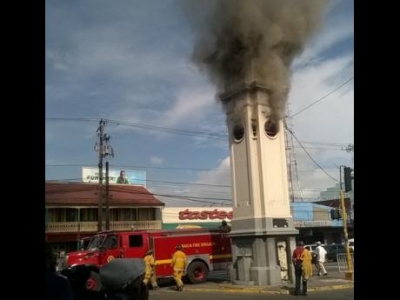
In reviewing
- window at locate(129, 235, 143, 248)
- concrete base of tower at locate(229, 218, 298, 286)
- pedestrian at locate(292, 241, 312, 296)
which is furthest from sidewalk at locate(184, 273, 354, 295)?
window at locate(129, 235, 143, 248)

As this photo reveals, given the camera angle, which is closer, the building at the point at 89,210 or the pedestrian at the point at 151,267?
the pedestrian at the point at 151,267

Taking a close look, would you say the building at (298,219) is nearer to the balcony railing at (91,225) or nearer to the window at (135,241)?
the balcony railing at (91,225)

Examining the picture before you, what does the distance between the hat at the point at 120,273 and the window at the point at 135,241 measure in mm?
14456

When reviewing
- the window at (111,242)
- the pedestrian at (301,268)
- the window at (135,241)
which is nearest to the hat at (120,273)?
the pedestrian at (301,268)

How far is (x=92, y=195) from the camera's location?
32562 mm

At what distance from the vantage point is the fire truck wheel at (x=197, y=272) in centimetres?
1648

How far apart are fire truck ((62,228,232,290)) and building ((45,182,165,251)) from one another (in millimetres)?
13112

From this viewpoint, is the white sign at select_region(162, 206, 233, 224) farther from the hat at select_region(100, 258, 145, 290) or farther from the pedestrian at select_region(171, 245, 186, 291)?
the hat at select_region(100, 258, 145, 290)

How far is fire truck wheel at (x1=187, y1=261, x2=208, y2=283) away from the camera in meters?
16.5

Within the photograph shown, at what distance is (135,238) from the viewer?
16391 millimetres

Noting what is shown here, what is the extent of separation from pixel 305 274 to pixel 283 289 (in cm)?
109

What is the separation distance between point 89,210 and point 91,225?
111 cm
